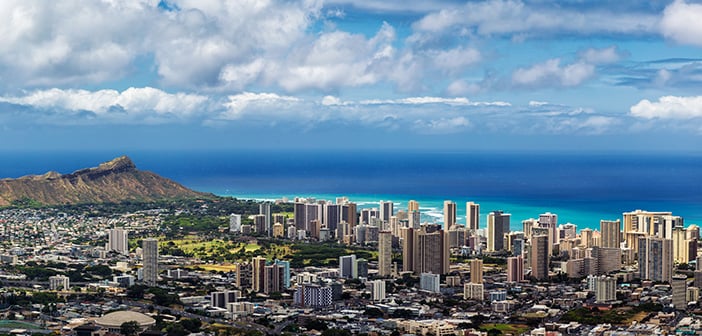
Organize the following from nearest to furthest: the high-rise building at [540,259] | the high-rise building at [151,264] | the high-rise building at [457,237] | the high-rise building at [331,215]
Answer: the high-rise building at [151,264]
the high-rise building at [540,259]
the high-rise building at [457,237]
the high-rise building at [331,215]

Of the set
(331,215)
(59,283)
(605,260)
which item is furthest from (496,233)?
(59,283)

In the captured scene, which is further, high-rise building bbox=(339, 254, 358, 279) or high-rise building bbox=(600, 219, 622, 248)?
high-rise building bbox=(600, 219, 622, 248)

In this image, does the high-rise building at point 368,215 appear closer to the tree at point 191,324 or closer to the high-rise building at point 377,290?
the high-rise building at point 377,290

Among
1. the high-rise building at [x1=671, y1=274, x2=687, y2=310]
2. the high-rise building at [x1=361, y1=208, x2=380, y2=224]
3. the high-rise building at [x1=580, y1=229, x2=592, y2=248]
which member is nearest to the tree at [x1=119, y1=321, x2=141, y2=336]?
the high-rise building at [x1=671, y1=274, x2=687, y2=310]

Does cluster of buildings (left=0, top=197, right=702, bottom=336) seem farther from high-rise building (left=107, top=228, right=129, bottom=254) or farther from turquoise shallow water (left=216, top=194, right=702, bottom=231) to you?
turquoise shallow water (left=216, top=194, right=702, bottom=231)

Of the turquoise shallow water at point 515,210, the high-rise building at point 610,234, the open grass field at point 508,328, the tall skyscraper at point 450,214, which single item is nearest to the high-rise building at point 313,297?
the open grass field at point 508,328

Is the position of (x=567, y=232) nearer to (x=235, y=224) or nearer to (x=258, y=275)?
(x=235, y=224)
